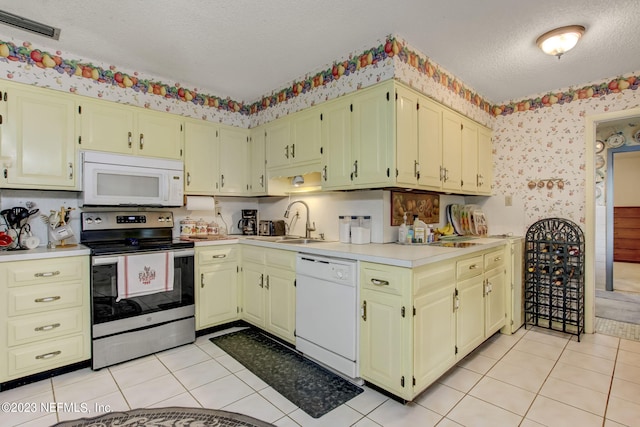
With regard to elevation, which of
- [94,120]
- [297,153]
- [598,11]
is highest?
[598,11]

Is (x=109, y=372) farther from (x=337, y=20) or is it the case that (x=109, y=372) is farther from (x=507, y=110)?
(x=507, y=110)

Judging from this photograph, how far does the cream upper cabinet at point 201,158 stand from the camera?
3.24m

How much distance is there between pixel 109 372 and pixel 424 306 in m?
2.26

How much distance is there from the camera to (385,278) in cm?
200

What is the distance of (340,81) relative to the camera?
2.75 metres

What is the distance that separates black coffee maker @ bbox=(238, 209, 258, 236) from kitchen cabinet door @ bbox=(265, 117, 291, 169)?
685 millimetres

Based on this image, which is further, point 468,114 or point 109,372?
point 468,114

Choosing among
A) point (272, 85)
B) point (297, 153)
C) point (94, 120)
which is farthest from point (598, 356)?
point (94, 120)

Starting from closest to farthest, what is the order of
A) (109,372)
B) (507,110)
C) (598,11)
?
(598,11), (109,372), (507,110)

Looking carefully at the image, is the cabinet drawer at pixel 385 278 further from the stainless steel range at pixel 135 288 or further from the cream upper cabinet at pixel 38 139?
the cream upper cabinet at pixel 38 139

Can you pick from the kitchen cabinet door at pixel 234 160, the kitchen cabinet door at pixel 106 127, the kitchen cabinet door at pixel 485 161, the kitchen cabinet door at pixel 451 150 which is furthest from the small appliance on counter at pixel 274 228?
the kitchen cabinet door at pixel 485 161

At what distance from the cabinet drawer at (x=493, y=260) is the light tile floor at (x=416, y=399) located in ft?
2.31

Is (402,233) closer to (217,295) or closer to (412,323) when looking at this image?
(412,323)

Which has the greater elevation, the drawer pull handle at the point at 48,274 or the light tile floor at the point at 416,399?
the drawer pull handle at the point at 48,274
